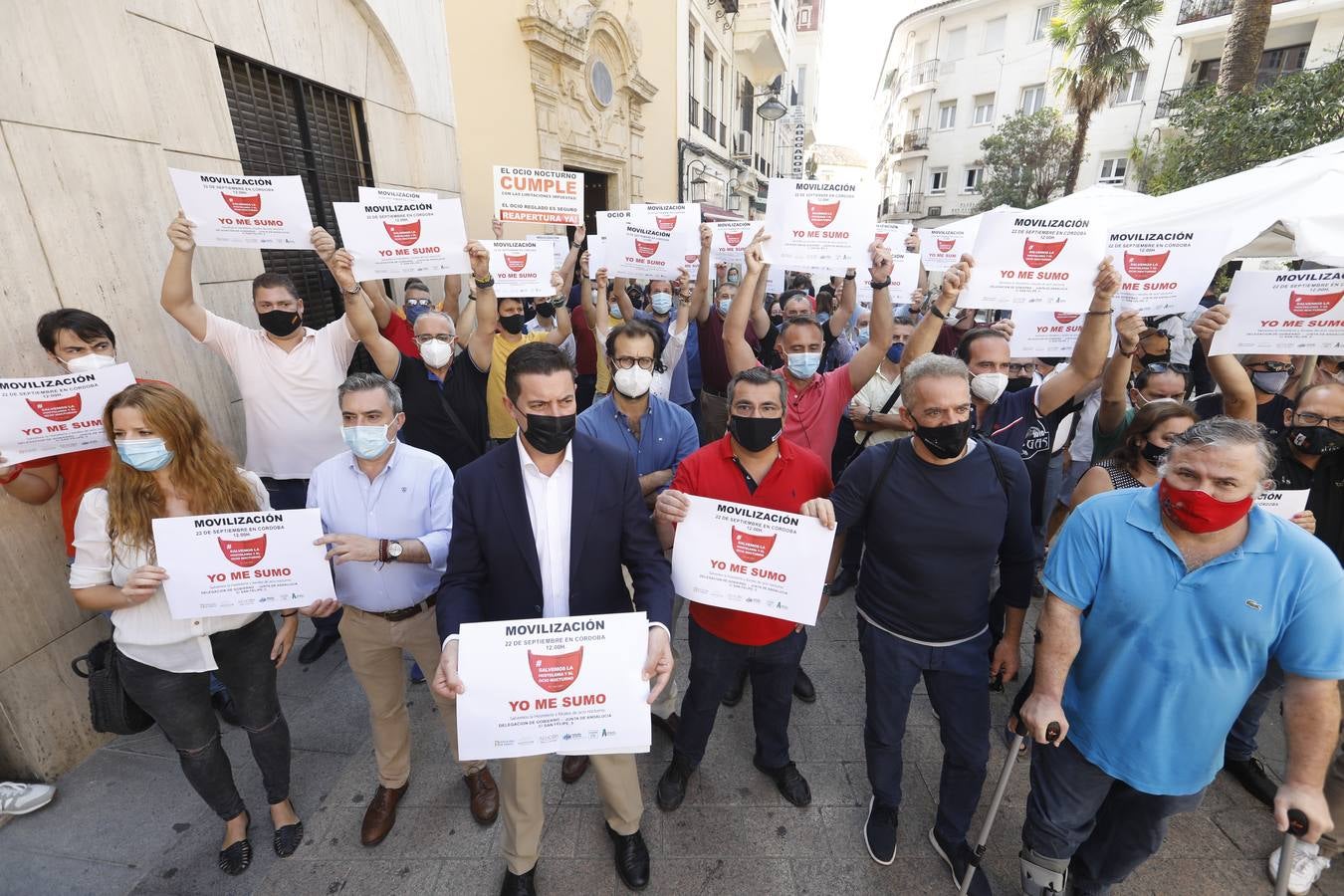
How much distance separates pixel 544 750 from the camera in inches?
79.4

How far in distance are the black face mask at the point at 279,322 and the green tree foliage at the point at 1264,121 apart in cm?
1340

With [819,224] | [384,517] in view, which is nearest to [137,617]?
[384,517]

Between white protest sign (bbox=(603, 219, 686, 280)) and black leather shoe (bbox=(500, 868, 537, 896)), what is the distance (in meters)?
4.33

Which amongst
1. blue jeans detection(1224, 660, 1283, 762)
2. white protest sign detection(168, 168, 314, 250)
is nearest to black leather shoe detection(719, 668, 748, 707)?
blue jeans detection(1224, 660, 1283, 762)

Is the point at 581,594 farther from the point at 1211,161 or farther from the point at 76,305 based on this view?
the point at 1211,161

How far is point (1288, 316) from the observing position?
317 centimetres

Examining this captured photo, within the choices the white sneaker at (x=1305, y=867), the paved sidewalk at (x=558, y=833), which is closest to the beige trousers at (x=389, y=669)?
the paved sidewalk at (x=558, y=833)

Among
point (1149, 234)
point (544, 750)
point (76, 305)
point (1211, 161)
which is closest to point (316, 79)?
point (76, 305)

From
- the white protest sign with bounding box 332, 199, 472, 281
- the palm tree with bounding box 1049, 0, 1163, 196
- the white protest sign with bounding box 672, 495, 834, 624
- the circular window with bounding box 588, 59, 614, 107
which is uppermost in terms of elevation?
the palm tree with bounding box 1049, 0, 1163, 196

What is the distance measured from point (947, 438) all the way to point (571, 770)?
249cm

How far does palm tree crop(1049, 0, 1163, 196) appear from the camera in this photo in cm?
1706

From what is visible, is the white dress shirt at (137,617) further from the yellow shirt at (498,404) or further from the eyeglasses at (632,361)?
the yellow shirt at (498,404)

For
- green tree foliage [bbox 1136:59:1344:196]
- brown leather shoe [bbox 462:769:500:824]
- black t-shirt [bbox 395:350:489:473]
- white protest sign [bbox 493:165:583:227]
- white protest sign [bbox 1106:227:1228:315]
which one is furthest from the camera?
green tree foliage [bbox 1136:59:1344:196]

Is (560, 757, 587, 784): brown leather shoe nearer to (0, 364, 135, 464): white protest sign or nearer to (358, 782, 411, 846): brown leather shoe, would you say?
(358, 782, 411, 846): brown leather shoe
